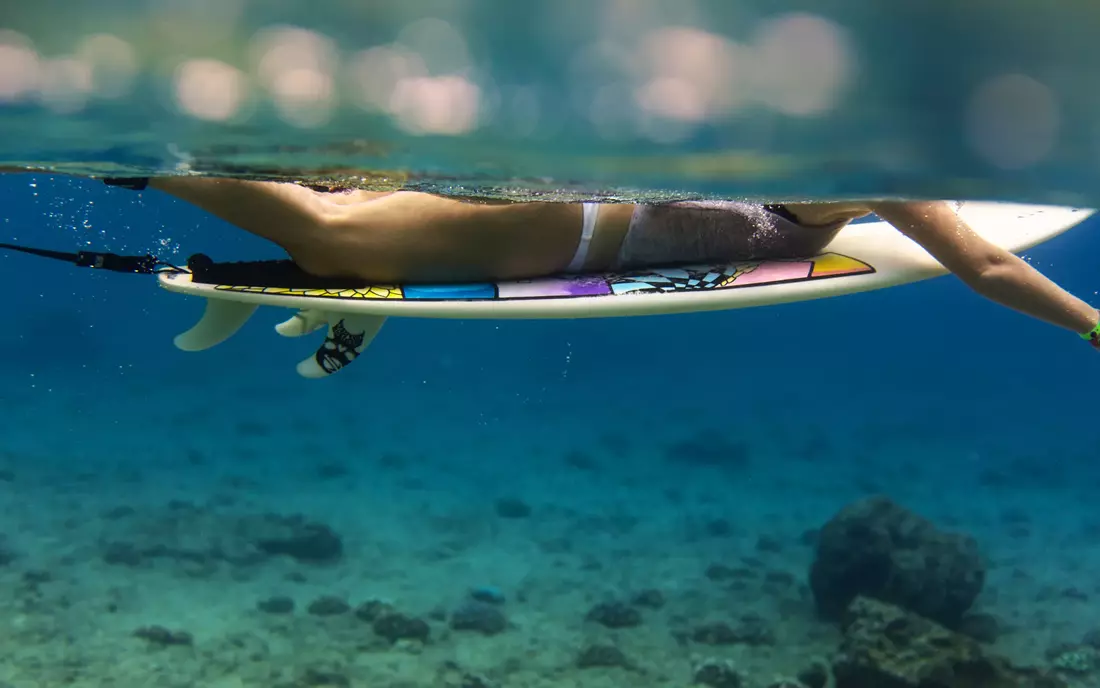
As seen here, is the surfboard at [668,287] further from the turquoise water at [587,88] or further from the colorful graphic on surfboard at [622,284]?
the turquoise water at [587,88]

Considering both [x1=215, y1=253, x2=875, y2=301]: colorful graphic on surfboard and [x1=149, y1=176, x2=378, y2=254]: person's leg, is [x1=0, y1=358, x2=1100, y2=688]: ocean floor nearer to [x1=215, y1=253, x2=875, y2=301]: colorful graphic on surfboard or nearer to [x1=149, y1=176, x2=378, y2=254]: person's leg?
[x1=215, y1=253, x2=875, y2=301]: colorful graphic on surfboard

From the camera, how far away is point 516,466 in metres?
19.7

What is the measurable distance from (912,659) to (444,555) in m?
6.96

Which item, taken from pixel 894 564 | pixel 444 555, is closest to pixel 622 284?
pixel 894 564

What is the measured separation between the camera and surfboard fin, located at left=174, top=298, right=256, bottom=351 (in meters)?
5.04

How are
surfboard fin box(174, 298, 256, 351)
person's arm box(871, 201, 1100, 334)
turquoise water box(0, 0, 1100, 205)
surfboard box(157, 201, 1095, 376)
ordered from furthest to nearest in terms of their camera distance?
surfboard fin box(174, 298, 256, 351) → surfboard box(157, 201, 1095, 376) → person's arm box(871, 201, 1100, 334) → turquoise water box(0, 0, 1100, 205)

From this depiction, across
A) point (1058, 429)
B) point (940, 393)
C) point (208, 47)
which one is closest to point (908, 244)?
point (208, 47)

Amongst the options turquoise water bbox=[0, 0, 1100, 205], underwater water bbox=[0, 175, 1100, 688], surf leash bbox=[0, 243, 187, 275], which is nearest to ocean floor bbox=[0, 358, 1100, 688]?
underwater water bbox=[0, 175, 1100, 688]

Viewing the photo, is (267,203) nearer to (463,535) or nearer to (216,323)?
(216,323)

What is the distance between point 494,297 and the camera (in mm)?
4281

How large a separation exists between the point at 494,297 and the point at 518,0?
88.5 inches

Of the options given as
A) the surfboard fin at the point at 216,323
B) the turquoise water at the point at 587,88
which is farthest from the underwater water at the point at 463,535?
the turquoise water at the point at 587,88

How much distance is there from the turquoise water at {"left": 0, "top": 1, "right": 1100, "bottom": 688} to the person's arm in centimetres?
25

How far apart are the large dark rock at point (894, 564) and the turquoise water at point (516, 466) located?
0.23 feet
